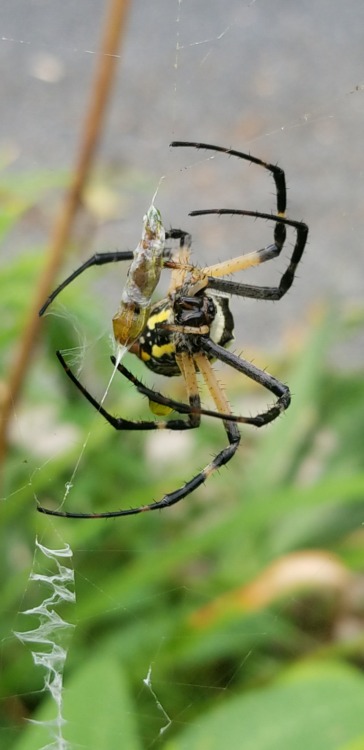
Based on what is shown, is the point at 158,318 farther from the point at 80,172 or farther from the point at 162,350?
the point at 80,172

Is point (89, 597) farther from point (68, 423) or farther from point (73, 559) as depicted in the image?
point (68, 423)

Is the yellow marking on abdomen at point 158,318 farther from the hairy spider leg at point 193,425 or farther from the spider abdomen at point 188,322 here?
the hairy spider leg at point 193,425

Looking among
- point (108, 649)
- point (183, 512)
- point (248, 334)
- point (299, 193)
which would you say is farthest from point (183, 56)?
point (108, 649)

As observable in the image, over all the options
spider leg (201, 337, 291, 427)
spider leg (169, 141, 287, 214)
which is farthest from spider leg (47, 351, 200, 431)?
spider leg (169, 141, 287, 214)

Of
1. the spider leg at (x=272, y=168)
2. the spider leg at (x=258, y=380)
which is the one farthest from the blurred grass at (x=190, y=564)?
the spider leg at (x=272, y=168)

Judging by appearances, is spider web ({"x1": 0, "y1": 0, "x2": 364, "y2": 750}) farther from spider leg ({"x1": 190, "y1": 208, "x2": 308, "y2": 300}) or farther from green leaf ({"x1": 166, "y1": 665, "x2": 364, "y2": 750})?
spider leg ({"x1": 190, "y1": 208, "x2": 308, "y2": 300})

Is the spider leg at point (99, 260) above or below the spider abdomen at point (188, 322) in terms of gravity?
above

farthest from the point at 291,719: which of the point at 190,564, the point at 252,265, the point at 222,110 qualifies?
the point at 222,110
